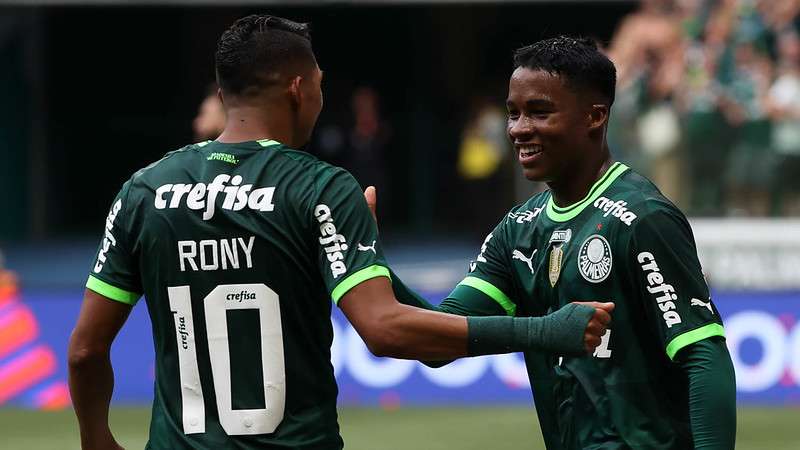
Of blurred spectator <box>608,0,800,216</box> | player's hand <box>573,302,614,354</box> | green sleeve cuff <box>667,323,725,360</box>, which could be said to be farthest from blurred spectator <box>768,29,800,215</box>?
player's hand <box>573,302,614,354</box>

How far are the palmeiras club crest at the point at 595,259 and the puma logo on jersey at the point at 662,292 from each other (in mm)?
154

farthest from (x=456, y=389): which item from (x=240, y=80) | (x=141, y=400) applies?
(x=240, y=80)

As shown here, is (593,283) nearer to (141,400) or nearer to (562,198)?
(562,198)

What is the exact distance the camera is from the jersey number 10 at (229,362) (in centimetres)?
414

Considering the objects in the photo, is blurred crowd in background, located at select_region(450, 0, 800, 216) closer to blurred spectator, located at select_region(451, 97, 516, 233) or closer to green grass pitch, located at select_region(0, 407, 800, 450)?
blurred spectator, located at select_region(451, 97, 516, 233)

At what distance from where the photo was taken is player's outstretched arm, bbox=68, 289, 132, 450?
432 centimetres

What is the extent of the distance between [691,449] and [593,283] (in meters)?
0.55

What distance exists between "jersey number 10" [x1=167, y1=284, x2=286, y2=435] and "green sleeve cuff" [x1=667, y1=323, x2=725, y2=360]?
108 cm

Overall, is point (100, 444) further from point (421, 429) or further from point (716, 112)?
point (716, 112)

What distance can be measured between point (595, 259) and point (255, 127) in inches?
41.6

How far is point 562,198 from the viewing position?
471 centimetres

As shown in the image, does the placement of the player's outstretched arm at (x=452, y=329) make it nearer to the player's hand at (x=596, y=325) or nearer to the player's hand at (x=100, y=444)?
the player's hand at (x=596, y=325)

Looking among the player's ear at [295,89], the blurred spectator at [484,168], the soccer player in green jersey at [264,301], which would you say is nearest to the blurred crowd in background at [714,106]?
the blurred spectator at [484,168]

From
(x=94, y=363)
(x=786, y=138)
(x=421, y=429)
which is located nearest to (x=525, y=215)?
(x=94, y=363)
